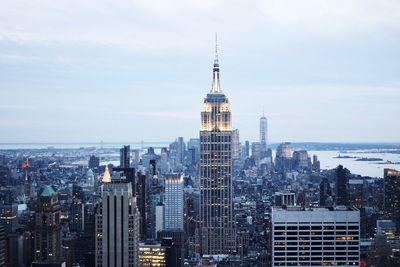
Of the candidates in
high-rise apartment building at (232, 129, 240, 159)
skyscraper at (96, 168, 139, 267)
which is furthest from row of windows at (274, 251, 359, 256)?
high-rise apartment building at (232, 129, 240, 159)

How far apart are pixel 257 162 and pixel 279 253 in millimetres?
11354

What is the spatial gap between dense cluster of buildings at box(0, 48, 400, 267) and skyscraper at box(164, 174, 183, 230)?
6 centimetres

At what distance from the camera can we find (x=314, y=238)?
13.4 metres

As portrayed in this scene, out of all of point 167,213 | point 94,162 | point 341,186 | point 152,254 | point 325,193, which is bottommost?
point 152,254

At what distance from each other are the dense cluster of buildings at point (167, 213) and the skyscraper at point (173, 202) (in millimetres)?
57

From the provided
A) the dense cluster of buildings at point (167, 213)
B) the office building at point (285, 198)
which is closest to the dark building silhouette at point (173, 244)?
the dense cluster of buildings at point (167, 213)

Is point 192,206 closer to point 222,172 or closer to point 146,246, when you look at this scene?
point 222,172

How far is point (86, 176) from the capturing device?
1727cm

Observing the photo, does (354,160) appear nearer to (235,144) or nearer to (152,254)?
(152,254)

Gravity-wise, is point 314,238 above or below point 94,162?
below

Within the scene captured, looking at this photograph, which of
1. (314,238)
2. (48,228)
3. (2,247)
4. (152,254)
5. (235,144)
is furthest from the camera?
(235,144)

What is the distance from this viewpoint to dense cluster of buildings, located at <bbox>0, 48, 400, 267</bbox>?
13.5 m

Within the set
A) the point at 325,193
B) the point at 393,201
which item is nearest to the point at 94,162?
the point at 325,193

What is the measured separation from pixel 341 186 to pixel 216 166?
1125 centimetres
